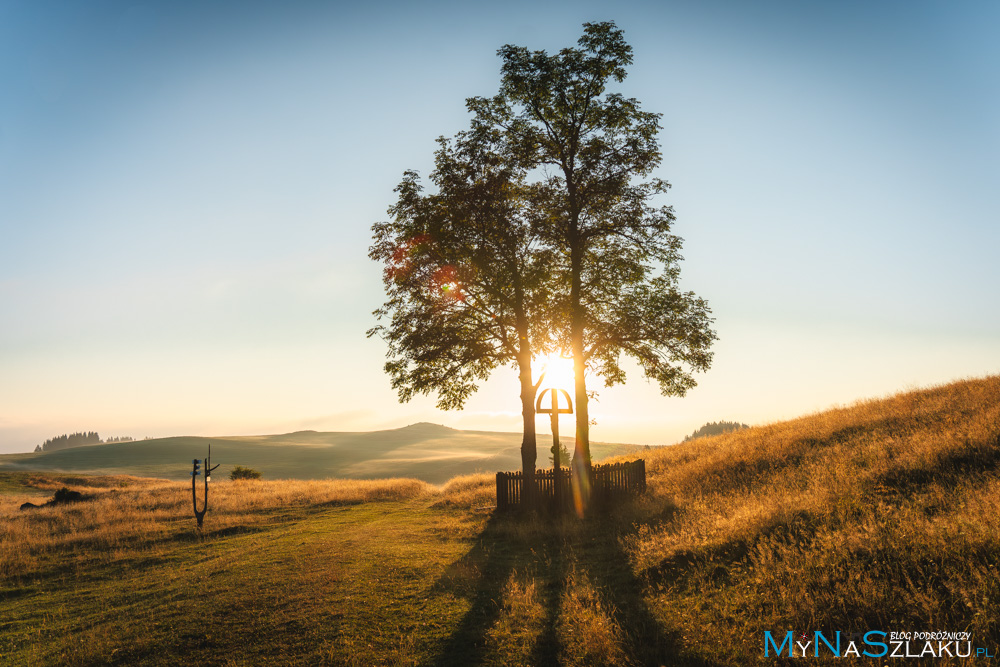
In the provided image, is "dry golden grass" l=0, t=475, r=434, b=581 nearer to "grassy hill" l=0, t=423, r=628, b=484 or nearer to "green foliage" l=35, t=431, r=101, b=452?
"grassy hill" l=0, t=423, r=628, b=484

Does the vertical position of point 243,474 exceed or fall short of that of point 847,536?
it falls short

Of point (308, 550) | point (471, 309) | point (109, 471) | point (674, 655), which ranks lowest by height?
point (109, 471)

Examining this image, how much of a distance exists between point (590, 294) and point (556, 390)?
5.11 m

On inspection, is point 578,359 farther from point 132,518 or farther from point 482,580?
point 132,518

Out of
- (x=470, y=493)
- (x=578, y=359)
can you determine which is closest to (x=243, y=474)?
(x=470, y=493)

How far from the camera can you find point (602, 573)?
34.9ft

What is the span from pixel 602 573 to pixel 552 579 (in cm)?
104

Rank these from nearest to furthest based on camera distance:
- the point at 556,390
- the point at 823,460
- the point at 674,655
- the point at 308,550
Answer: the point at 674,655 < the point at 308,550 < the point at 823,460 < the point at 556,390

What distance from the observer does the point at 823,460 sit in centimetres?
1545

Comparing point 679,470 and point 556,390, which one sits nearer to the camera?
point 556,390

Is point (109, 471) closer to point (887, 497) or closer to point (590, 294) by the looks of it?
point (590, 294)

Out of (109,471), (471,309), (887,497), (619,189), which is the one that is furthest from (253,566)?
(109,471)

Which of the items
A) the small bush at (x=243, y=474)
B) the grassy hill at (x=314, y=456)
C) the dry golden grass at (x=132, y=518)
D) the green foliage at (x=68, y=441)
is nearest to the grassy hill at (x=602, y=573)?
the dry golden grass at (x=132, y=518)

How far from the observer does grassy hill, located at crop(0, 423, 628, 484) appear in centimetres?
8594
